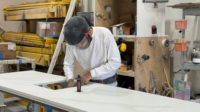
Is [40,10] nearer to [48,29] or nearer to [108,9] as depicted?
[48,29]

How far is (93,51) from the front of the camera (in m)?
2.21

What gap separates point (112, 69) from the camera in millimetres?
2152

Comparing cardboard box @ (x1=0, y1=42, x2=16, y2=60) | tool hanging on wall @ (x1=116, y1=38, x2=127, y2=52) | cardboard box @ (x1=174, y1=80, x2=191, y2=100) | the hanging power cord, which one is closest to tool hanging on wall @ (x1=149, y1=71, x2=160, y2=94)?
the hanging power cord

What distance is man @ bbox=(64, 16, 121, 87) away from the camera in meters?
1.94

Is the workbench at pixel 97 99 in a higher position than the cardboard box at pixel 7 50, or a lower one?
lower

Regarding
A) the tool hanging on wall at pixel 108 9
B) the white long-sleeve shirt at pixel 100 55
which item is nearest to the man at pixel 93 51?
the white long-sleeve shirt at pixel 100 55

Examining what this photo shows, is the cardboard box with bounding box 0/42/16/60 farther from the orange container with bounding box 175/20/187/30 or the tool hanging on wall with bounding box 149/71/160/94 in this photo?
the orange container with bounding box 175/20/187/30

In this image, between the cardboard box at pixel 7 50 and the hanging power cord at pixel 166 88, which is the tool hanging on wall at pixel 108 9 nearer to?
the hanging power cord at pixel 166 88

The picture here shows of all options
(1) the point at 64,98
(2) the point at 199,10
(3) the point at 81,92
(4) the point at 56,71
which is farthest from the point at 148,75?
(4) the point at 56,71

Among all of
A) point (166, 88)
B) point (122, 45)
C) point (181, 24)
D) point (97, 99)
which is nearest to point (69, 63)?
point (97, 99)

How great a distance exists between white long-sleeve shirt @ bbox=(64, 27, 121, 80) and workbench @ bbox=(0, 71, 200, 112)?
0.15m

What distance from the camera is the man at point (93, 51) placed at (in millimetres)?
1940

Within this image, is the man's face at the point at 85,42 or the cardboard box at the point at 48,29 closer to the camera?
the man's face at the point at 85,42

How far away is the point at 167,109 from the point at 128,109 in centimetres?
24
